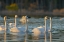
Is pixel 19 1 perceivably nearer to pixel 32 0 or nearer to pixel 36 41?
pixel 32 0

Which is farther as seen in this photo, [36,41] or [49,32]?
[49,32]

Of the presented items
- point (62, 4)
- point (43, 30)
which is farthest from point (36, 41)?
point (62, 4)

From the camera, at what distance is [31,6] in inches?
3034

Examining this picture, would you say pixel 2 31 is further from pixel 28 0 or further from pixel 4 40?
pixel 28 0

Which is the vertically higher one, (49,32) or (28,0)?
(28,0)

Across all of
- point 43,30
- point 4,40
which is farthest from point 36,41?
point 43,30

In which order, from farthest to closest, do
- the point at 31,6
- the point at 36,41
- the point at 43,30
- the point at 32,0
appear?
the point at 32,0 → the point at 31,6 → the point at 43,30 → the point at 36,41

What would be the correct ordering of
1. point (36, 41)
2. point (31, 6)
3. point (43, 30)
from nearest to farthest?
point (36, 41), point (43, 30), point (31, 6)

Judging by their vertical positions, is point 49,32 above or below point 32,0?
below

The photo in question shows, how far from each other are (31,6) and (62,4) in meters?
8.76

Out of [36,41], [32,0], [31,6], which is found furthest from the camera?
[32,0]

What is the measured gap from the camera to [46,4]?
81375mm

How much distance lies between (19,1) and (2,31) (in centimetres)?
6125

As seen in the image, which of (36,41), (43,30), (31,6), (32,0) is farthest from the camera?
(32,0)
